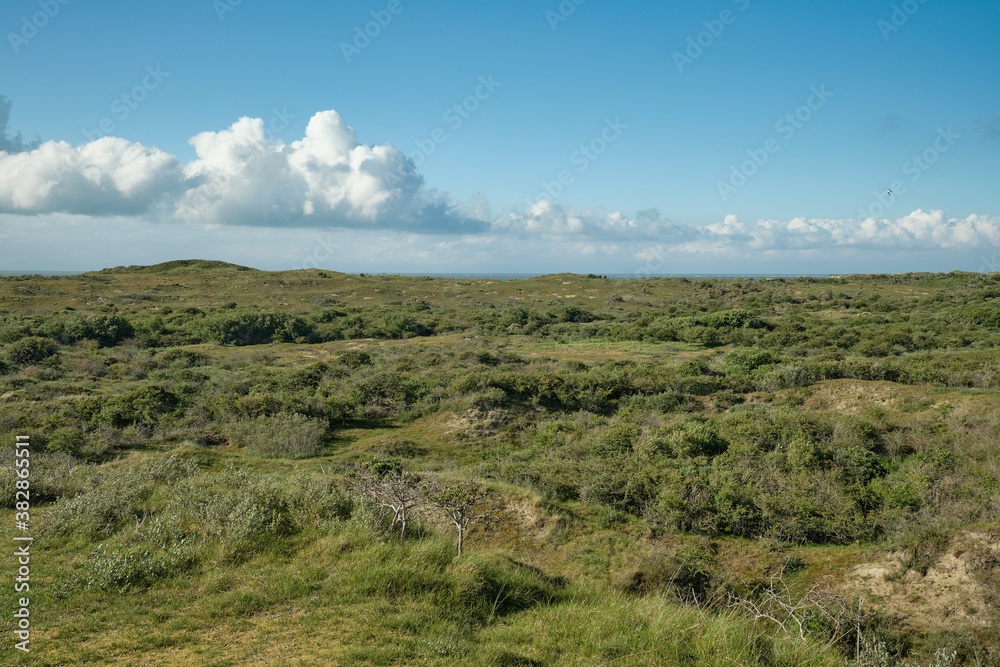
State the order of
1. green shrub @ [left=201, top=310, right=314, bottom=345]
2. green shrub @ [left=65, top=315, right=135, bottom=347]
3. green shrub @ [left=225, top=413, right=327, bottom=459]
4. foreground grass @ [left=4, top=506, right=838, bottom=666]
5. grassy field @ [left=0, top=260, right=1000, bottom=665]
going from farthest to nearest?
green shrub @ [left=201, top=310, right=314, bottom=345], green shrub @ [left=65, top=315, right=135, bottom=347], green shrub @ [left=225, top=413, right=327, bottom=459], grassy field @ [left=0, top=260, right=1000, bottom=665], foreground grass @ [left=4, top=506, right=838, bottom=666]

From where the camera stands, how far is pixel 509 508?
30.0 ft

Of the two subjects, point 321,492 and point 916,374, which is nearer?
point 321,492

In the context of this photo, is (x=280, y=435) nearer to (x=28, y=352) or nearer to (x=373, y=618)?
(x=373, y=618)

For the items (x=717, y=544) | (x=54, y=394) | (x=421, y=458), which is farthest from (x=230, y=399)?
(x=717, y=544)

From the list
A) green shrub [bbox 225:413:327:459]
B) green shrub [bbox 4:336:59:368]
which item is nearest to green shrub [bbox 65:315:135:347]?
green shrub [bbox 4:336:59:368]

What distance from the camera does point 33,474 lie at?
28.4ft

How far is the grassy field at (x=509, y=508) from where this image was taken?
4.79m

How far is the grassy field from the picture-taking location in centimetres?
479

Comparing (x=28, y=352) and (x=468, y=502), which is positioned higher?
(x=28, y=352)

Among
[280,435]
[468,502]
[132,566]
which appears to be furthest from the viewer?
[280,435]

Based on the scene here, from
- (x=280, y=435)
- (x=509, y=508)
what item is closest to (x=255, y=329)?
(x=280, y=435)

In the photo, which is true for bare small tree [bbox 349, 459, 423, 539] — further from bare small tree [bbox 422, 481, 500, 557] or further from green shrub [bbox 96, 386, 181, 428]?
green shrub [bbox 96, 386, 181, 428]

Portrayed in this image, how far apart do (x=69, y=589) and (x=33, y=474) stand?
4.73m

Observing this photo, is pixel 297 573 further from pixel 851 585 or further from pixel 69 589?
pixel 851 585
